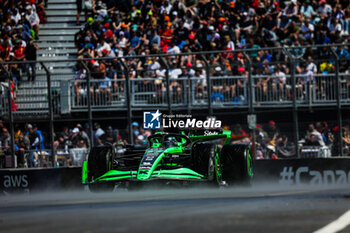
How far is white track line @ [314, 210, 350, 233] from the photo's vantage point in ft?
23.1

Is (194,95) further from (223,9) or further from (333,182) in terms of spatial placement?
(223,9)

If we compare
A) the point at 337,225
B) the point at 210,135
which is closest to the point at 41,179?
the point at 210,135

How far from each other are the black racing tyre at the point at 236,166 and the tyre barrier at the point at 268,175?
2.71 metres

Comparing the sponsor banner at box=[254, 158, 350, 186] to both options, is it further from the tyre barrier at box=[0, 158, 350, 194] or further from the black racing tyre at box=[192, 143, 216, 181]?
the black racing tyre at box=[192, 143, 216, 181]

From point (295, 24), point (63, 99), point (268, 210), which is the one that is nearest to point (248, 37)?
point (295, 24)

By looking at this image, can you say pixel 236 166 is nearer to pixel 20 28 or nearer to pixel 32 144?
pixel 32 144

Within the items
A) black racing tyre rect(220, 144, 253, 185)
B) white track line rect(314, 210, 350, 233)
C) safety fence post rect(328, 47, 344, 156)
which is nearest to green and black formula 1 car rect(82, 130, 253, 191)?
black racing tyre rect(220, 144, 253, 185)

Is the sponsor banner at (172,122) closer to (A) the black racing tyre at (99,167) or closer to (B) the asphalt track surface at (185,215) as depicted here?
(A) the black racing tyre at (99,167)

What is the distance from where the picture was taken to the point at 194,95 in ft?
60.8

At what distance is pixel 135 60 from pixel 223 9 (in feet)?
21.2

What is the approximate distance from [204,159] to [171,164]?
30.2 inches

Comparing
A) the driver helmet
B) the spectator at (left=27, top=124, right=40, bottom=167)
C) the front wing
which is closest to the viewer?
the front wing

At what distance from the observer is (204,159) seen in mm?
13125

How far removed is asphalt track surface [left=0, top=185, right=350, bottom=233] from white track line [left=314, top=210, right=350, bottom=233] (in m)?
0.07
